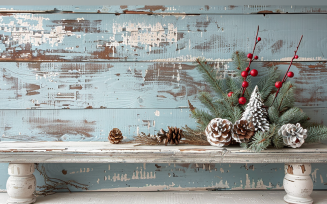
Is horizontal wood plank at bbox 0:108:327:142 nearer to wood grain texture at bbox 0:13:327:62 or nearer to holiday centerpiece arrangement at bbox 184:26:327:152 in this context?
holiday centerpiece arrangement at bbox 184:26:327:152

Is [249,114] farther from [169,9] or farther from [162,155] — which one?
[169,9]

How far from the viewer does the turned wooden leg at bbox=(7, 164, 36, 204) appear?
0.71 metres

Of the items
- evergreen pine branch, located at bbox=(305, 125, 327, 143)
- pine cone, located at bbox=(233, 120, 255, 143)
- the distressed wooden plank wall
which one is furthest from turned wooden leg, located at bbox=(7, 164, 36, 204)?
evergreen pine branch, located at bbox=(305, 125, 327, 143)

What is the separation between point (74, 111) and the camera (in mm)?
868

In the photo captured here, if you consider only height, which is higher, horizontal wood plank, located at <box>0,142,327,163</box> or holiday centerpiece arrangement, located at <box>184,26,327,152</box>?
holiday centerpiece arrangement, located at <box>184,26,327,152</box>

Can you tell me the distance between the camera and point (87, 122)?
867mm

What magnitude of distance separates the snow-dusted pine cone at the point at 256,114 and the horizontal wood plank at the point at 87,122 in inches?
8.3

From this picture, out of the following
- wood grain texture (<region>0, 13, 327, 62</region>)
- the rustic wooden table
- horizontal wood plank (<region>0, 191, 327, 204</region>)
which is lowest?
horizontal wood plank (<region>0, 191, 327, 204</region>)

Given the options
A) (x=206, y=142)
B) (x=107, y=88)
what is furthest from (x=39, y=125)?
(x=206, y=142)

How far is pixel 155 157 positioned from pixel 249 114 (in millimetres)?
310

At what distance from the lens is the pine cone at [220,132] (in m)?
0.69

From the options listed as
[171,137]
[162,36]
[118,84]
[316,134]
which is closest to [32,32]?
[118,84]

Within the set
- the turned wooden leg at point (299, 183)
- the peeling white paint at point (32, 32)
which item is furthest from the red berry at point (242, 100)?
the peeling white paint at point (32, 32)

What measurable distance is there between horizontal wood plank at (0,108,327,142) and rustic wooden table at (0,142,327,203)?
0.14 meters
